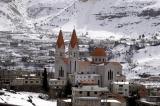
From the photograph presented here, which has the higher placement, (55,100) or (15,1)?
(15,1)

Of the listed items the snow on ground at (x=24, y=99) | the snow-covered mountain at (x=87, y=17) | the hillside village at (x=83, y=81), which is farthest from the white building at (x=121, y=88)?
the snow-covered mountain at (x=87, y=17)

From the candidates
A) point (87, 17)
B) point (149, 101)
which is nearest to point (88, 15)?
point (87, 17)

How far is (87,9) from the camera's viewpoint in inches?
6821

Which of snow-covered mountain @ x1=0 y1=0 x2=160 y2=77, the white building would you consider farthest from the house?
snow-covered mountain @ x1=0 y1=0 x2=160 y2=77

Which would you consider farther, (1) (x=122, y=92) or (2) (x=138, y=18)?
(2) (x=138, y=18)

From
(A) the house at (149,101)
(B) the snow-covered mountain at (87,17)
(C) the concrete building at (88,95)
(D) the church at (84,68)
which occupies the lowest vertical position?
(A) the house at (149,101)

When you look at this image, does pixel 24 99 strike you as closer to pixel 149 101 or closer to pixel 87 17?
pixel 149 101

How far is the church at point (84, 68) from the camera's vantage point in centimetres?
6500

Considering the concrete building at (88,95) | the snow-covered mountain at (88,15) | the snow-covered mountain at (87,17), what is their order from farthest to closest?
the snow-covered mountain at (88,15), the snow-covered mountain at (87,17), the concrete building at (88,95)

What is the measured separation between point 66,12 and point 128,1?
13.6m

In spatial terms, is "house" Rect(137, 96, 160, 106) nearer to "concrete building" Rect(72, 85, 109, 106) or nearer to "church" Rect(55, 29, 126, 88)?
"concrete building" Rect(72, 85, 109, 106)

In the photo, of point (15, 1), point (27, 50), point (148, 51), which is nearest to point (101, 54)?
point (148, 51)

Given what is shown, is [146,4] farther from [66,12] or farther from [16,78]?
[16,78]

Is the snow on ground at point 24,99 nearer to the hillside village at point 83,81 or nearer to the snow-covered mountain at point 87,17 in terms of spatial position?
the hillside village at point 83,81
